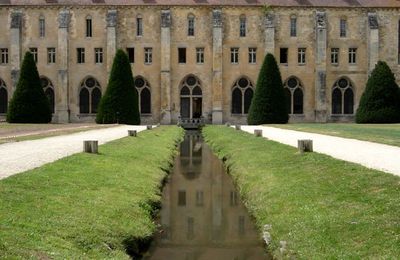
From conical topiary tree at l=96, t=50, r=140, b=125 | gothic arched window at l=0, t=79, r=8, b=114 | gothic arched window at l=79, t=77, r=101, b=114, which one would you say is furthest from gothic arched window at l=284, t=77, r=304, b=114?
gothic arched window at l=0, t=79, r=8, b=114

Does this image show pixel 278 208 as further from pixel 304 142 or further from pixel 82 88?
pixel 82 88

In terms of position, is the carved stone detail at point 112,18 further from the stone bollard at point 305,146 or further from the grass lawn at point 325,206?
the grass lawn at point 325,206

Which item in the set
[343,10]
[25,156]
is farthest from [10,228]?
[343,10]

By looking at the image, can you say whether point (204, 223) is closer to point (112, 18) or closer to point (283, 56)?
point (112, 18)

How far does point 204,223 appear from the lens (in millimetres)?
10602

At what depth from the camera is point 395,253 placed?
6.73 metres

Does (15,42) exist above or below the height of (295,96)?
above

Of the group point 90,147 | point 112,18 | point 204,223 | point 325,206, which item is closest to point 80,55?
point 112,18

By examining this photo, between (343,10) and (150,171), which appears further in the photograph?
(343,10)

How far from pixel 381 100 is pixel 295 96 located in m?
11.6

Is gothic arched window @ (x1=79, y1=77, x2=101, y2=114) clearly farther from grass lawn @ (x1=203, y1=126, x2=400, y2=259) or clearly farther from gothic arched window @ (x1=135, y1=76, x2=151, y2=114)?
grass lawn @ (x1=203, y1=126, x2=400, y2=259)

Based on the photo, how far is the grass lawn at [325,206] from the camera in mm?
7506

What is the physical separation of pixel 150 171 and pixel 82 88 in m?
37.2

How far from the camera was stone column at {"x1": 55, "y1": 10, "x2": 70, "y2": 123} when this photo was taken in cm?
5078
